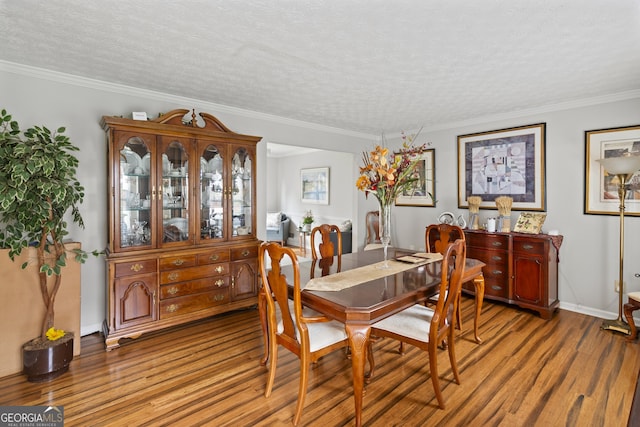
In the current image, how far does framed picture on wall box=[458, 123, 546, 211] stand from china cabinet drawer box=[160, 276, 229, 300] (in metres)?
3.41

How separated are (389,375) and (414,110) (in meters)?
3.06

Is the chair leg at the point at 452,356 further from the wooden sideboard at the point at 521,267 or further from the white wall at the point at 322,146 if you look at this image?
the white wall at the point at 322,146

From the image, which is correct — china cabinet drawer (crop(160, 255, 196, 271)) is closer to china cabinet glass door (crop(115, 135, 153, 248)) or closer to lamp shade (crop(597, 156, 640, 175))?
china cabinet glass door (crop(115, 135, 153, 248))

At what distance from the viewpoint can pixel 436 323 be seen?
2.05 m

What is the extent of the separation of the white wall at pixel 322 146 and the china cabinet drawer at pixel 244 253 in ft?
2.02

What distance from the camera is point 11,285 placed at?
247 centimetres

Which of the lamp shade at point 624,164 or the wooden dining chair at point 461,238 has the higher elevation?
the lamp shade at point 624,164

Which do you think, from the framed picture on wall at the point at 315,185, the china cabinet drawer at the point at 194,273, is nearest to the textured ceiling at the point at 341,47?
the china cabinet drawer at the point at 194,273

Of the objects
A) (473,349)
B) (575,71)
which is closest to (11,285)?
(473,349)

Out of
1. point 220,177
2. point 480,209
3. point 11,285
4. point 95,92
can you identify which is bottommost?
point 11,285

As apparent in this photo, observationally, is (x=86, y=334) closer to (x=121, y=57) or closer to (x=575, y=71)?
(x=121, y=57)

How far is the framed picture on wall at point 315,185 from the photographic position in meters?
7.54

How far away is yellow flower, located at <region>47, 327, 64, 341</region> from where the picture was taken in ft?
8.18

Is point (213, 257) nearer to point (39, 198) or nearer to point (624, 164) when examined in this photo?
point (39, 198)
